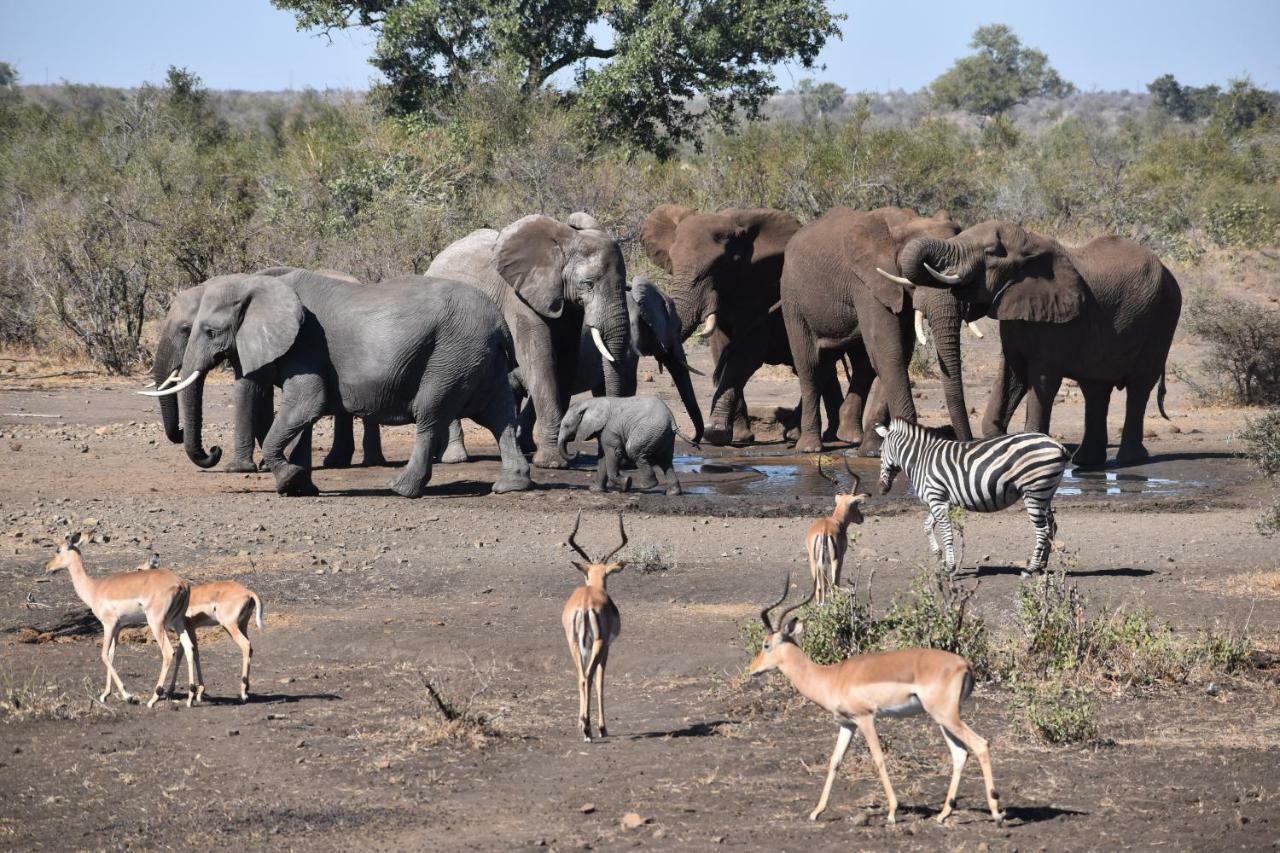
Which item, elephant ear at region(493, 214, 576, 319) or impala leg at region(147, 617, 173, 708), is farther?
elephant ear at region(493, 214, 576, 319)

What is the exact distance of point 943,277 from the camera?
1697 centimetres

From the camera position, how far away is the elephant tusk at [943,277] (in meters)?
16.9

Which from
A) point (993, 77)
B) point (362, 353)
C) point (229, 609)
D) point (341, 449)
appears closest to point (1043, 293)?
point (362, 353)

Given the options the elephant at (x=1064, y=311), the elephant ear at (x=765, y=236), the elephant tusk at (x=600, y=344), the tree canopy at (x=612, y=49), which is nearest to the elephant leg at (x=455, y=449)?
the elephant tusk at (x=600, y=344)

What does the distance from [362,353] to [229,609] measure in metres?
6.95

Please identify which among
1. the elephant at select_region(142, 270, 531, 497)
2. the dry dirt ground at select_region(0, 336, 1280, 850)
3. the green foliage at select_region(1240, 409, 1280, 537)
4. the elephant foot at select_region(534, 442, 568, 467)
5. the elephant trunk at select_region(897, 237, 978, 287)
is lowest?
the dry dirt ground at select_region(0, 336, 1280, 850)

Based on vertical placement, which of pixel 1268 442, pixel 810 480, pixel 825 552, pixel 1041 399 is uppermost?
pixel 1041 399

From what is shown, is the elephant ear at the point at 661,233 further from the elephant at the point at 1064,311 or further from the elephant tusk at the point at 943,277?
the elephant tusk at the point at 943,277

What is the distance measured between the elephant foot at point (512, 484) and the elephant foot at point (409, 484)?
2.27 ft

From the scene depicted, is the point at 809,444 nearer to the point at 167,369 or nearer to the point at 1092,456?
the point at 1092,456

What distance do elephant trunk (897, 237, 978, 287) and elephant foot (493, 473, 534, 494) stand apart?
4405 mm

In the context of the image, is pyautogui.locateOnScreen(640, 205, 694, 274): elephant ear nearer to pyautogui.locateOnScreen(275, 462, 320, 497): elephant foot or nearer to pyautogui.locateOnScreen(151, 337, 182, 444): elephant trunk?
pyautogui.locateOnScreen(151, 337, 182, 444): elephant trunk

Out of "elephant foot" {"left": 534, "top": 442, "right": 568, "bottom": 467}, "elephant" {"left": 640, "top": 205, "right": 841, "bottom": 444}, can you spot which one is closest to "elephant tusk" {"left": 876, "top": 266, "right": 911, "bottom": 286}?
"elephant" {"left": 640, "top": 205, "right": 841, "bottom": 444}

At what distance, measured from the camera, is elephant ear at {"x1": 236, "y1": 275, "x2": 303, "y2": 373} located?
15016 mm
